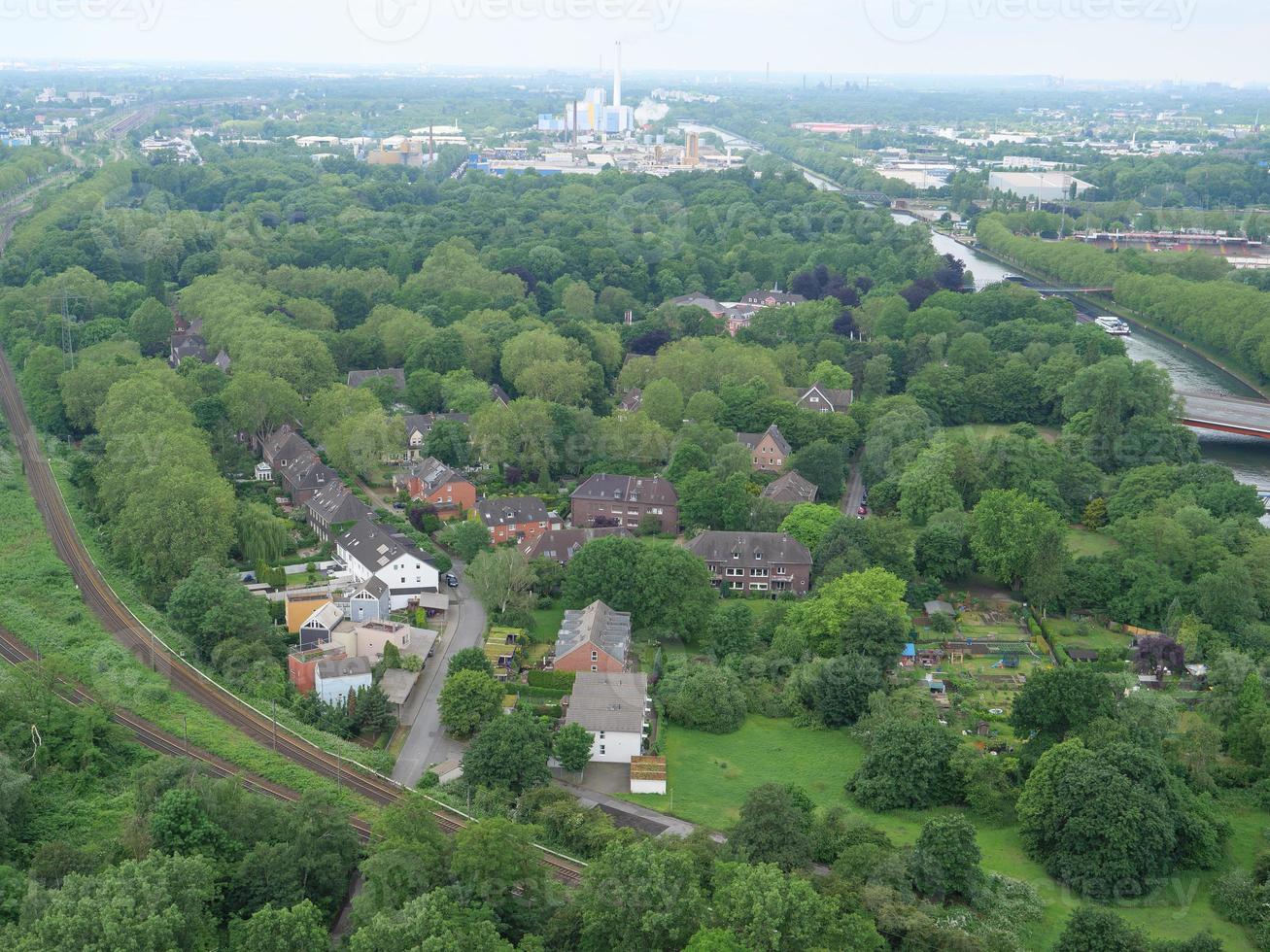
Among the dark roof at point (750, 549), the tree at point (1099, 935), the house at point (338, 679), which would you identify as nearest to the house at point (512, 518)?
the dark roof at point (750, 549)

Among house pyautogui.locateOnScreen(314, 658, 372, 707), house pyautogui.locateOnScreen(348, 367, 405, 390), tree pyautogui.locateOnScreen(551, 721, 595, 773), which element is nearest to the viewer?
tree pyautogui.locateOnScreen(551, 721, 595, 773)

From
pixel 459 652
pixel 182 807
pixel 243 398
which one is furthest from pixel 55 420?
pixel 182 807

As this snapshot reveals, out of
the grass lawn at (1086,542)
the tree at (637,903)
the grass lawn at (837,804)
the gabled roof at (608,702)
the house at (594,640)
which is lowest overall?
the grass lawn at (1086,542)

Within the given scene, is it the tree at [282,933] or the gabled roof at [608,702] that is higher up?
the tree at [282,933]

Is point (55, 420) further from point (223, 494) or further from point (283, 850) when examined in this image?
point (283, 850)

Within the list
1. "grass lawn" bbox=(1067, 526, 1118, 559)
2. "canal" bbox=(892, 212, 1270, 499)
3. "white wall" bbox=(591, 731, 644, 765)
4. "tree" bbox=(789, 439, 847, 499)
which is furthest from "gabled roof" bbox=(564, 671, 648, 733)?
"canal" bbox=(892, 212, 1270, 499)

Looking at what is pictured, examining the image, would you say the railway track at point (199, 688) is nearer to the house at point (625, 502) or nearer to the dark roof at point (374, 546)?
the dark roof at point (374, 546)

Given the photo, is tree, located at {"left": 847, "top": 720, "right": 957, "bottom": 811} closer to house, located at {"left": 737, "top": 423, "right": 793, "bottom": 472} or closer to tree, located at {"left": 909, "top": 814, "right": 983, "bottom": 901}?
tree, located at {"left": 909, "top": 814, "right": 983, "bottom": 901}
